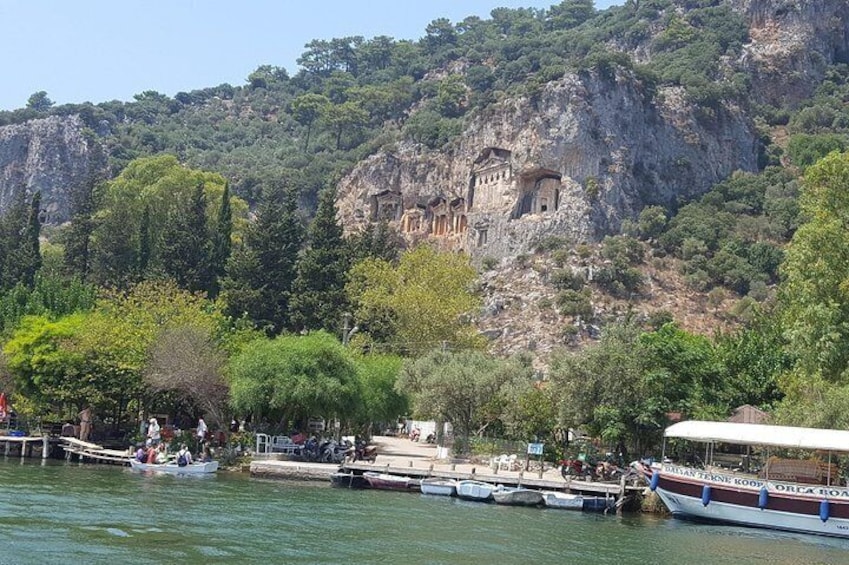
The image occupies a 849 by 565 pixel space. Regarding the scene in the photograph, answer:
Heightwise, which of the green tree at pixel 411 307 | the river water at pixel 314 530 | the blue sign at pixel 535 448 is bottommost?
the river water at pixel 314 530

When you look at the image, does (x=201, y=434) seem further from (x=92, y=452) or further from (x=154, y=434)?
(x=92, y=452)

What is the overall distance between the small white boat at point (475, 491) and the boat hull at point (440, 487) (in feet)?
1.54

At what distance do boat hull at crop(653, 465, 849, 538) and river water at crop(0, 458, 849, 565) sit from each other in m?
0.81

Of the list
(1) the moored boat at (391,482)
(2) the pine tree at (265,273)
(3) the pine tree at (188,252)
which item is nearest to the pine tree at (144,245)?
(3) the pine tree at (188,252)

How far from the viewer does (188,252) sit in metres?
82.9

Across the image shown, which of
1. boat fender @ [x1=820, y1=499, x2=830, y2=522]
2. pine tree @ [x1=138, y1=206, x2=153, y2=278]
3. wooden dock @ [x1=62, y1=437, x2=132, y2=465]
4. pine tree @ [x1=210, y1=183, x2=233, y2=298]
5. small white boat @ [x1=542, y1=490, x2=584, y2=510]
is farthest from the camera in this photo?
pine tree @ [x1=138, y1=206, x2=153, y2=278]

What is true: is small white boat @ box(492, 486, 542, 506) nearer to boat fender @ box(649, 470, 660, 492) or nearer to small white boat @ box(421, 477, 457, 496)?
small white boat @ box(421, 477, 457, 496)

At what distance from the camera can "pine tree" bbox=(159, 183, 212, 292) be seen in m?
82.0

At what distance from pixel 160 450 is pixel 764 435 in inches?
1018

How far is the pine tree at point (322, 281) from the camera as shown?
75.2 metres

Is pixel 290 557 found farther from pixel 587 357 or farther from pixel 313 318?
pixel 313 318

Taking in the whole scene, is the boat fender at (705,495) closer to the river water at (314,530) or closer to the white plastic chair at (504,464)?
the river water at (314,530)

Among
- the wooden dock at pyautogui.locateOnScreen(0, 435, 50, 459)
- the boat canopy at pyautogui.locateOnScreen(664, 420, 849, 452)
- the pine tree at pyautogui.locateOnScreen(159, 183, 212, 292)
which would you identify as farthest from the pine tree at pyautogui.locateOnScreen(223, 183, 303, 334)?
the boat canopy at pyautogui.locateOnScreen(664, 420, 849, 452)

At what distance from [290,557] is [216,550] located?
6.47 ft
